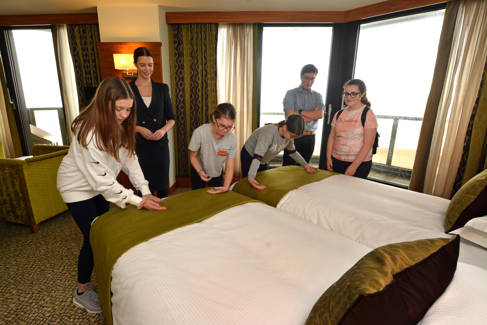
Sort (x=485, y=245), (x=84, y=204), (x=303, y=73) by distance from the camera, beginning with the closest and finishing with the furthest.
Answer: (x=485, y=245)
(x=84, y=204)
(x=303, y=73)

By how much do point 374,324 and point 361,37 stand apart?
3969 millimetres

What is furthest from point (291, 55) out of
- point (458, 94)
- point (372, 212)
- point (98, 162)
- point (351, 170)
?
point (98, 162)

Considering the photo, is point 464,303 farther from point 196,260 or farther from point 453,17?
point 453,17

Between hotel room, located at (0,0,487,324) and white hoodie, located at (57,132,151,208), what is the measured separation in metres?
0.15

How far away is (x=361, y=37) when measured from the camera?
11.6 ft

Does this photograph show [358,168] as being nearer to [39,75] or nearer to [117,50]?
[117,50]

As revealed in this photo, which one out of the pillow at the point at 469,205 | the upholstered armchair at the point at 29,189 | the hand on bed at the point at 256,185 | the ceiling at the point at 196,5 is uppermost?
the ceiling at the point at 196,5

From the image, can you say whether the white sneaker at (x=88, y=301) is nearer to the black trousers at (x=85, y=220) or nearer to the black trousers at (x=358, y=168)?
the black trousers at (x=85, y=220)

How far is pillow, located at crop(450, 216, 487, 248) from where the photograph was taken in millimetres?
1185

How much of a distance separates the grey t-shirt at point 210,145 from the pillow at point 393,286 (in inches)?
57.9

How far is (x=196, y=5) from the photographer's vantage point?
326 cm

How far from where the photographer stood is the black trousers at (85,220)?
1.40 metres

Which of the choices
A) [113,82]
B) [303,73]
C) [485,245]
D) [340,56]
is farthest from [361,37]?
[113,82]

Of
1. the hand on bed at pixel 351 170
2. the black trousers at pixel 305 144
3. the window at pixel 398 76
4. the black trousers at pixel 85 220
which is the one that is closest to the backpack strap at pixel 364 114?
the hand on bed at pixel 351 170
